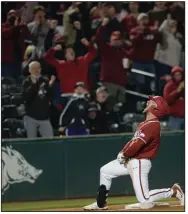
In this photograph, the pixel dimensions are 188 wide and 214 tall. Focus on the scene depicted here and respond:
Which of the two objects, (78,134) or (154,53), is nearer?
(78,134)

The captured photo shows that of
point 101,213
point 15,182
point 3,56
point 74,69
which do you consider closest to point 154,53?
point 74,69

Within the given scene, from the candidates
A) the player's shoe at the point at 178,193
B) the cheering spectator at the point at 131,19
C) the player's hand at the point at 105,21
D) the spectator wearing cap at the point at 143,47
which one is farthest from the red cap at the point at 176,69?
the player's shoe at the point at 178,193

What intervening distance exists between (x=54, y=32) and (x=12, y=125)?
2.26 m

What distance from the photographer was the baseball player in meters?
10.0

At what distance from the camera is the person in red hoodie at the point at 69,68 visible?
49.0 feet

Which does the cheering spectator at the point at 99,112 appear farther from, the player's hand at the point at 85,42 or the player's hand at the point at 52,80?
the player's hand at the point at 85,42

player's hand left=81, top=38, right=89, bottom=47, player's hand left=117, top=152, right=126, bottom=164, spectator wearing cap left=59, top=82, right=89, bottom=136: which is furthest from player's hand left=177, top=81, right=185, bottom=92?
player's hand left=117, top=152, right=126, bottom=164

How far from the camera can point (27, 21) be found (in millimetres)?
15555

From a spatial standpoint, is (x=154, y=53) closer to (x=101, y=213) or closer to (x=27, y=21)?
(x=27, y=21)

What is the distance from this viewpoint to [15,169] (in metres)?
14.0

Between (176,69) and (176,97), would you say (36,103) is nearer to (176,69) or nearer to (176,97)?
(176,97)

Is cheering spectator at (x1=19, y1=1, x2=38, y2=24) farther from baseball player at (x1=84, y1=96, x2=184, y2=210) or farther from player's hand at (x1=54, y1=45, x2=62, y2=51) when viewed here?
baseball player at (x1=84, y1=96, x2=184, y2=210)

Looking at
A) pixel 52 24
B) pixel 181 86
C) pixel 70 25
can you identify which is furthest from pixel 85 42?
pixel 181 86

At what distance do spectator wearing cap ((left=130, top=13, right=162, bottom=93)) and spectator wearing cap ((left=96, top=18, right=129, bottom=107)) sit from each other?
17.2 inches
